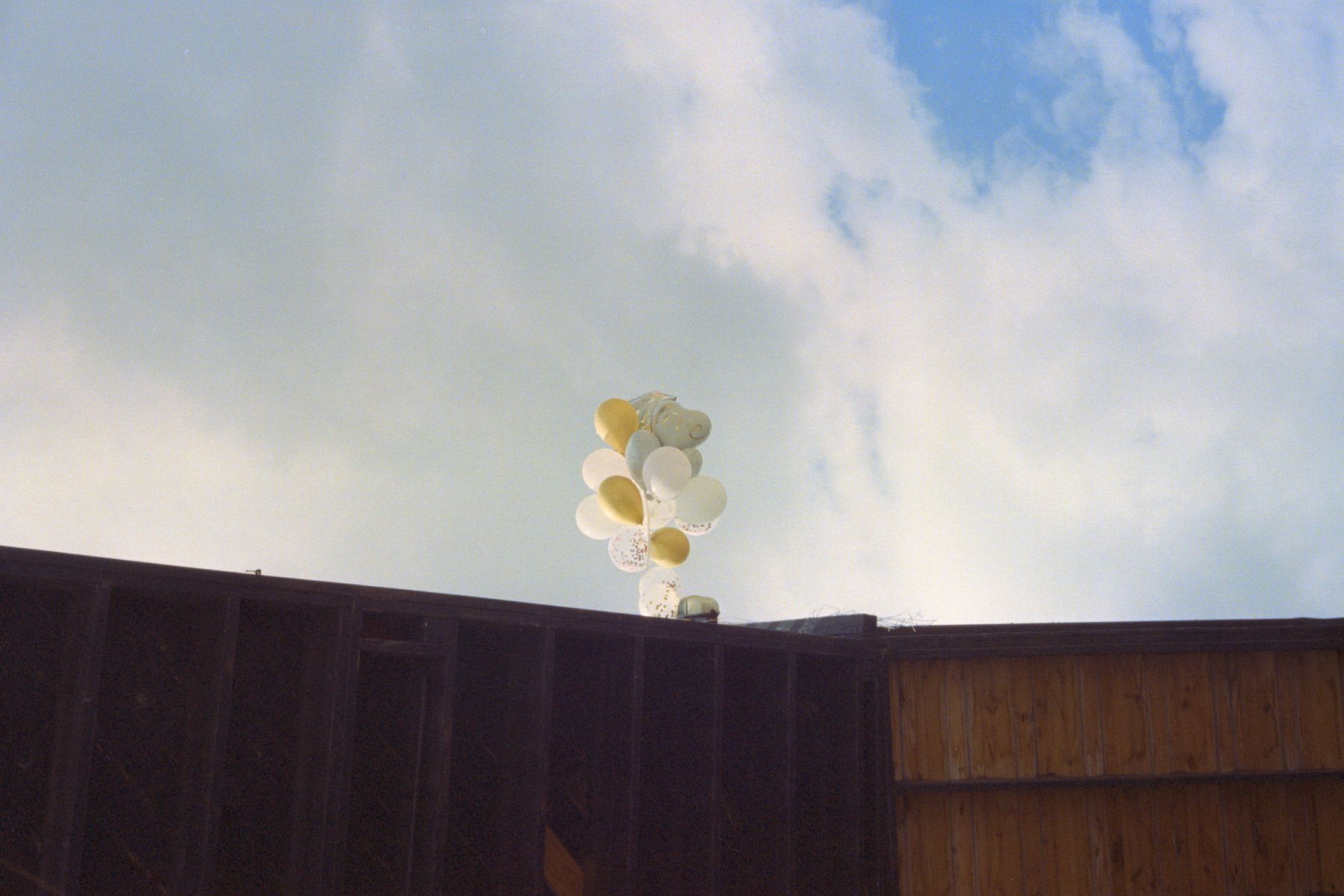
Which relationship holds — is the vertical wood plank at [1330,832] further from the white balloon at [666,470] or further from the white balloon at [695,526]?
the white balloon at [666,470]

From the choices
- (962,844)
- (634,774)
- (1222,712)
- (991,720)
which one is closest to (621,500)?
(634,774)

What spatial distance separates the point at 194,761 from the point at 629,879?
6.34 feet

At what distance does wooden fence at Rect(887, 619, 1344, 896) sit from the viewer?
609 centimetres

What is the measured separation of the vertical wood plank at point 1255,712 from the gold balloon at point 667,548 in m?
2.90

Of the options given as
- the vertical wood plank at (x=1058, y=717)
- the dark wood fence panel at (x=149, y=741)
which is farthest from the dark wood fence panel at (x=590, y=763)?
the vertical wood plank at (x=1058, y=717)

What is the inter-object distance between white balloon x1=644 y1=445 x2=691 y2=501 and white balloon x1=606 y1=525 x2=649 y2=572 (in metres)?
0.37

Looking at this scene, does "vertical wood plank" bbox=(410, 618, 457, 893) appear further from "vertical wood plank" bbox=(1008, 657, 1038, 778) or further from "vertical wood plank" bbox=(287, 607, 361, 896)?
"vertical wood plank" bbox=(1008, 657, 1038, 778)

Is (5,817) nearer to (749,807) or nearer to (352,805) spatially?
(352,805)

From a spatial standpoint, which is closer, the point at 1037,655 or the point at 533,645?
the point at 533,645

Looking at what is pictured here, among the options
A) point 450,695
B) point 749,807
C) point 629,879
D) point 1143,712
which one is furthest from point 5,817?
point 1143,712

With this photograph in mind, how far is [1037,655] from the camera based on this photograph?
622 cm

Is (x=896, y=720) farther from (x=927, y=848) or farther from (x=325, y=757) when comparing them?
(x=325, y=757)

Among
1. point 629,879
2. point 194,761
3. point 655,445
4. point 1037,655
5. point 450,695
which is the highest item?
point 655,445

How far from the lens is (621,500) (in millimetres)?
6590
